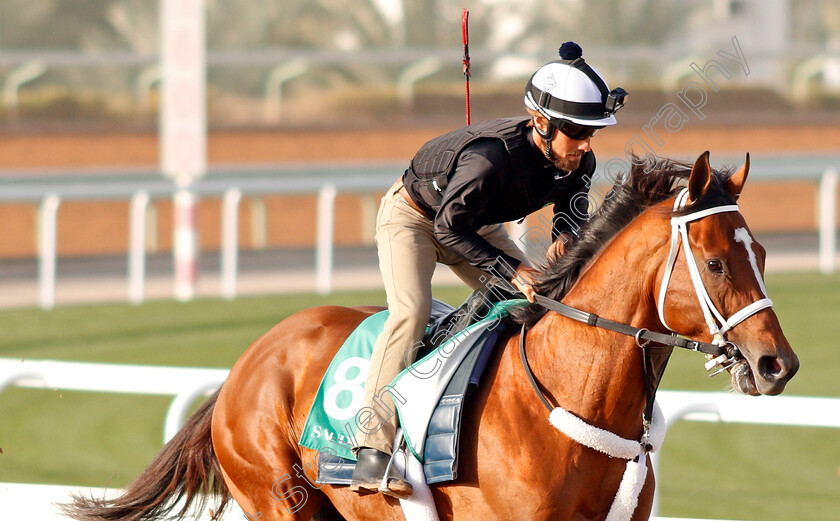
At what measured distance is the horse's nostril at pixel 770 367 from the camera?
2.65 m

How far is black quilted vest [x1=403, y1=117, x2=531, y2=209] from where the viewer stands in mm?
3270

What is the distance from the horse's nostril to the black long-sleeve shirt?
0.80m

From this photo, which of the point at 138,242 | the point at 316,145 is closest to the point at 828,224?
the point at 138,242

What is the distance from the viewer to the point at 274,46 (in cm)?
2264

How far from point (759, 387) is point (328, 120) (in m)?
15.2

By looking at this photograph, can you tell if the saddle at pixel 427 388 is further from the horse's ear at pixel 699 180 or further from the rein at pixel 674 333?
the horse's ear at pixel 699 180

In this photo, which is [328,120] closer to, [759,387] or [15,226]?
[15,226]

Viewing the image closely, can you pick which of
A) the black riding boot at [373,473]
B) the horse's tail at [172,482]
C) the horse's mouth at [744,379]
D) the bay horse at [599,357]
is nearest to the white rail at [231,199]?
the horse's tail at [172,482]

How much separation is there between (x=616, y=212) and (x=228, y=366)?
458 centimetres

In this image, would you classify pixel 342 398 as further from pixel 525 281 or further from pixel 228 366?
pixel 228 366

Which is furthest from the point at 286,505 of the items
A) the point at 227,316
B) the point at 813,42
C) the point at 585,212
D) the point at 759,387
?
the point at 813,42

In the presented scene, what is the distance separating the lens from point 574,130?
3.17m

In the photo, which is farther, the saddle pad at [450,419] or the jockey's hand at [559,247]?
the jockey's hand at [559,247]

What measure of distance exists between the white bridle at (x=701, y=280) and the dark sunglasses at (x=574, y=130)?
0.41m
